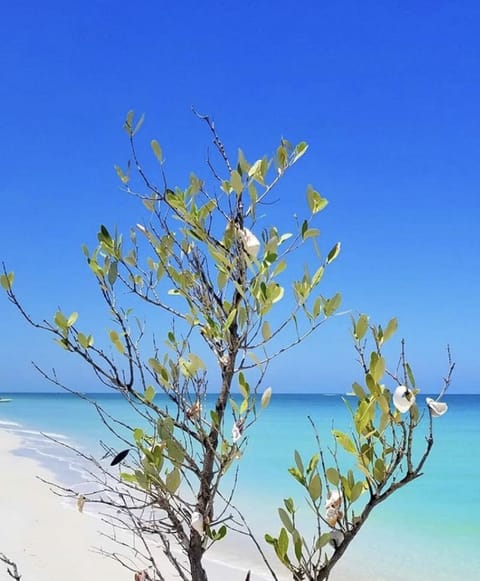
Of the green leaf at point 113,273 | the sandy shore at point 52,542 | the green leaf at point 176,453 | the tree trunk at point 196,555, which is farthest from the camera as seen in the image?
the sandy shore at point 52,542

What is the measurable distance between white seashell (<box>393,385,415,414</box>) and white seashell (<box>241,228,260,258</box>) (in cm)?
49

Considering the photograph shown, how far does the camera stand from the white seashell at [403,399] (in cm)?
141

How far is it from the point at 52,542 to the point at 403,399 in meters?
8.11

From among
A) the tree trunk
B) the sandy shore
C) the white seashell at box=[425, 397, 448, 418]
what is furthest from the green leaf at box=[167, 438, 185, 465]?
the sandy shore

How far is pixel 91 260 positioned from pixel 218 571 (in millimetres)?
6979

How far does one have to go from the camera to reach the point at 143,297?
1958 mm

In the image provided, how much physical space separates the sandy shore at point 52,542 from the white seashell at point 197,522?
3987mm

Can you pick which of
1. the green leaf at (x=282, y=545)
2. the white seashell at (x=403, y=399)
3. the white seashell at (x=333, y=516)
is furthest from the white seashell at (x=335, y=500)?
the white seashell at (x=403, y=399)

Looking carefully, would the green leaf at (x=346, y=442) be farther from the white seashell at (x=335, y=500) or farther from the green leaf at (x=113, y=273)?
the green leaf at (x=113, y=273)

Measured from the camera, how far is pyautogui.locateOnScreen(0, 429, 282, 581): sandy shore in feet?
23.9

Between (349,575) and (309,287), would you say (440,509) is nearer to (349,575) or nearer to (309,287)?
(349,575)

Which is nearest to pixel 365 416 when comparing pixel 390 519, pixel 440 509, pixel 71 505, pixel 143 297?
pixel 143 297

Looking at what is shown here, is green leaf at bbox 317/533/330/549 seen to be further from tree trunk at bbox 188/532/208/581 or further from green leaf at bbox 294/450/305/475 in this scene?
tree trunk at bbox 188/532/208/581

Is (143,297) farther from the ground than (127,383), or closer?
farther from the ground
